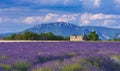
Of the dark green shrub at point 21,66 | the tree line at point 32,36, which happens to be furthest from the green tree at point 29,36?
the dark green shrub at point 21,66

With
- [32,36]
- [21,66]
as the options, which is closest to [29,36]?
[32,36]

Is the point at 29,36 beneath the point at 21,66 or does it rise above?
above

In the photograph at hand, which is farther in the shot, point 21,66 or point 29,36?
point 29,36

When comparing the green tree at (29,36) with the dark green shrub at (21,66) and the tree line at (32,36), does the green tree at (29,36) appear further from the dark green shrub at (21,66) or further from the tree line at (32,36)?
the dark green shrub at (21,66)

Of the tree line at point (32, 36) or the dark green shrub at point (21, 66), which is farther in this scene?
the tree line at point (32, 36)

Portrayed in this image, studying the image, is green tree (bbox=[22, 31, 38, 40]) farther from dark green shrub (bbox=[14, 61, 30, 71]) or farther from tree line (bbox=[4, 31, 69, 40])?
dark green shrub (bbox=[14, 61, 30, 71])

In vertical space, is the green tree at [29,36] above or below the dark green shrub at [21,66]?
above

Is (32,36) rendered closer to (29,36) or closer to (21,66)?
(29,36)

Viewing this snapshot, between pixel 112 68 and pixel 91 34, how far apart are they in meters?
38.8

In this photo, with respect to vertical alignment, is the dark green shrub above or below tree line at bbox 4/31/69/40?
below

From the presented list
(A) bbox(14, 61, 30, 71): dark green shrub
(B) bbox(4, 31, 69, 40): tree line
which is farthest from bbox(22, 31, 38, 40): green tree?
(A) bbox(14, 61, 30, 71): dark green shrub

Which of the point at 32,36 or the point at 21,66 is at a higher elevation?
the point at 32,36

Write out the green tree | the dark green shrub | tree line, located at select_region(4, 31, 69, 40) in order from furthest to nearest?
tree line, located at select_region(4, 31, 69, 40)
the green tree
the dark green shrub

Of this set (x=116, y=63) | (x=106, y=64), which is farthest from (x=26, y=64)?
(x=116, y=63)
